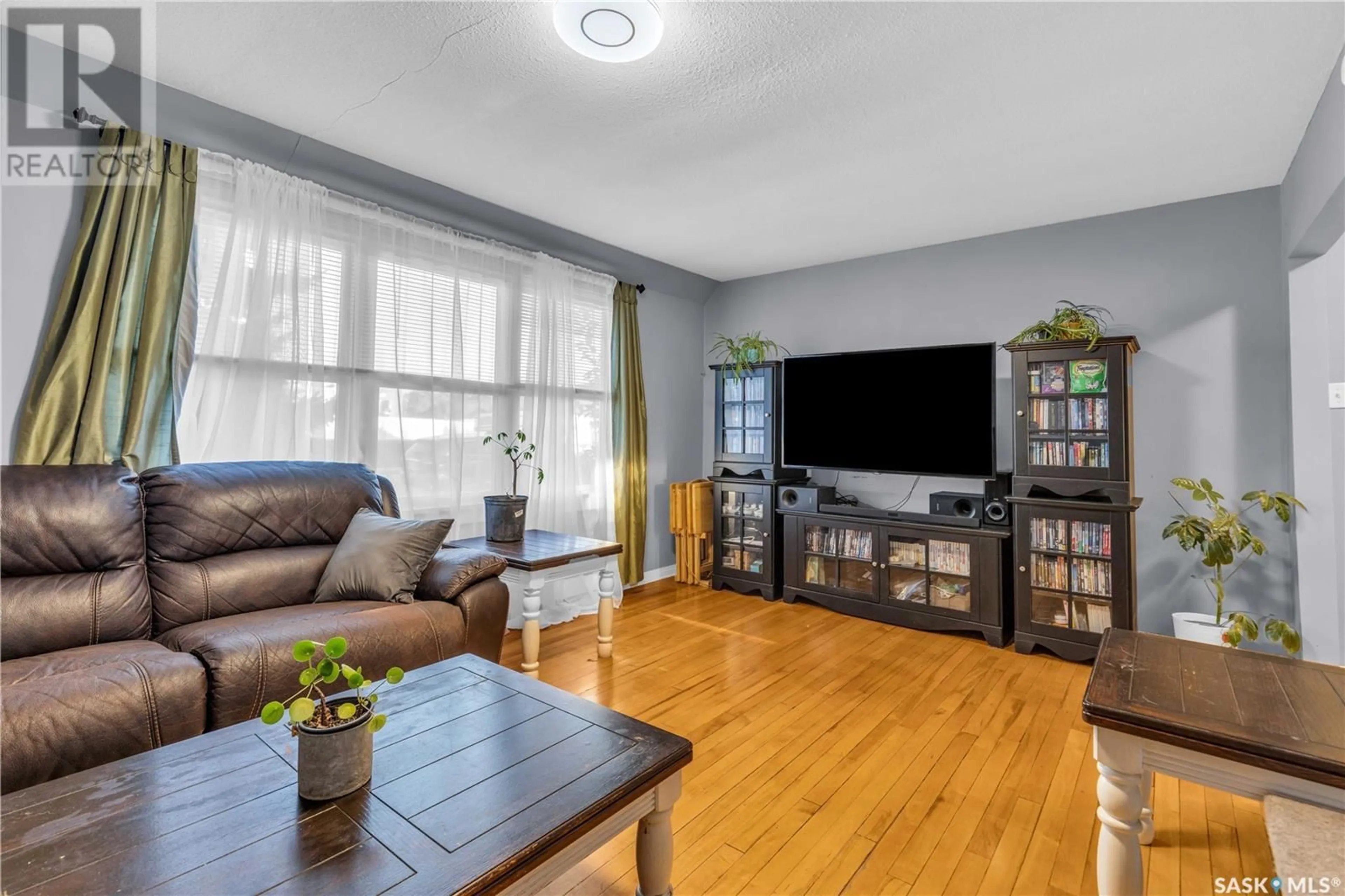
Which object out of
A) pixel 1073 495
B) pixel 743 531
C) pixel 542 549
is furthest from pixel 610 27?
pixel 743 531

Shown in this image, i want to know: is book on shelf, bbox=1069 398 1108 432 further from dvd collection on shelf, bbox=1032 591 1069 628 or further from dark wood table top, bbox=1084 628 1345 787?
dark wood table top, bbox=1084 628 1345 787

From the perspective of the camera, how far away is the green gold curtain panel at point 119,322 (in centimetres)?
216

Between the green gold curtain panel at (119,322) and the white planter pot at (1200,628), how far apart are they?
4.64 m

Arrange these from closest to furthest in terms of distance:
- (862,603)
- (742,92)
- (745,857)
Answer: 1. (745,857)
2. (742,92)
3. (862,603)

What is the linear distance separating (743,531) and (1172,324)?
2.86 meters

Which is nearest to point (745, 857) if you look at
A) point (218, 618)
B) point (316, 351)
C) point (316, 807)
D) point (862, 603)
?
point (316, 807)

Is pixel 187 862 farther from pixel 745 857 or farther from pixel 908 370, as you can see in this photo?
pixel 908 370

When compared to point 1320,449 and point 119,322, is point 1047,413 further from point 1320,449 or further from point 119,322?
point 119,322

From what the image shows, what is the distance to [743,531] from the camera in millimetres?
4523

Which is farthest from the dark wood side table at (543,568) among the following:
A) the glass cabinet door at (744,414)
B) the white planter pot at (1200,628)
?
the white planter pot at (1200,628)

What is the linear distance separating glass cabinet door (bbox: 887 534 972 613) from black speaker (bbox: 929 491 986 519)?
19 centimetres

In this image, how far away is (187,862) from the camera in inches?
36.3

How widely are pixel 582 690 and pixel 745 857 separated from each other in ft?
4.06

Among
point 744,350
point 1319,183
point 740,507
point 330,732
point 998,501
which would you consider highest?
point 1319,183
